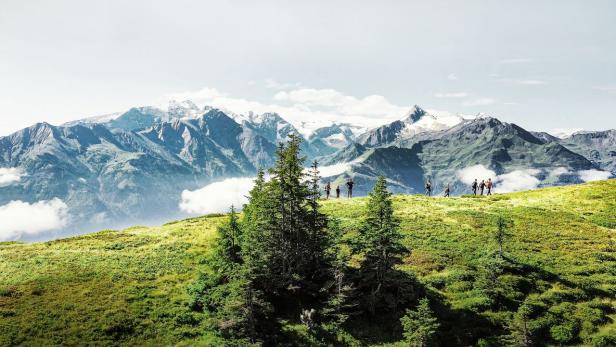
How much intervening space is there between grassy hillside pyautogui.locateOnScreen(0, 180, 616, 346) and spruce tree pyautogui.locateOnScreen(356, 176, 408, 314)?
12.6 feet

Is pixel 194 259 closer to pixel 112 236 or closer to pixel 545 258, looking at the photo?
pixel 112 236

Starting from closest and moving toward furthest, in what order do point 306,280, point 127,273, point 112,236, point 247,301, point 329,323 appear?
point 247,301 < point 329,323 < point 306,280 < point 127,273 < point 112,236

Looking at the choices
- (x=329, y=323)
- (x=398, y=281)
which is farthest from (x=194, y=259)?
(x=398, y=281)

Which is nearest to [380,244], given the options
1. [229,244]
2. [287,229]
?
[287,229]

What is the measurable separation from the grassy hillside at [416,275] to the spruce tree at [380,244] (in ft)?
12.6

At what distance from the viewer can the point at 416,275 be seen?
4253 cm

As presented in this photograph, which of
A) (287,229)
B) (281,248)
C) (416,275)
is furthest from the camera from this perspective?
(416,275)

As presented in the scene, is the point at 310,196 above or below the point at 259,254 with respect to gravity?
above

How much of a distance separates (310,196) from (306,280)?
760 centimetres

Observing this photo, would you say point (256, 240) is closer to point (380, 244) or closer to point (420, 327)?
point (380, 244)

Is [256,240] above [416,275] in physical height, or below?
above

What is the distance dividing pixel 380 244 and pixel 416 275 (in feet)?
28.6

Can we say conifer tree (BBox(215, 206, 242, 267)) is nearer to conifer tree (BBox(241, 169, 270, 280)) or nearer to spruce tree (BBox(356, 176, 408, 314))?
conifer tree (BBox(241, 169, 270, 280))

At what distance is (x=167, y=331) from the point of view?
1347 inches
